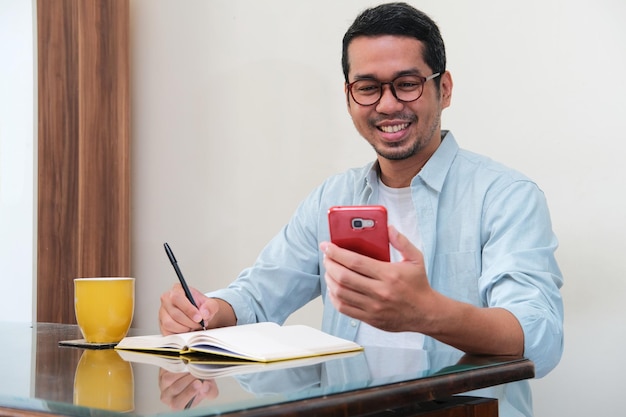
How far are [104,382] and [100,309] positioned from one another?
450 mm

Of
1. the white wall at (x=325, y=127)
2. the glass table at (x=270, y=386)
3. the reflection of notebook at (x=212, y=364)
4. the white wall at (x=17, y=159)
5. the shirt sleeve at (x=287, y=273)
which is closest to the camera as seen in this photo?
the glass table at (x=270, y=386)

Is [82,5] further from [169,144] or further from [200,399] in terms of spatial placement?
[200,399]

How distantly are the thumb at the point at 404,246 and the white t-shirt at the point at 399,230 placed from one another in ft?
2.00

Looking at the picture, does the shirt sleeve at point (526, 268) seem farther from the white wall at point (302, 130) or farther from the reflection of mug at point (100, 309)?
the reflection of mug at point (100, 309)

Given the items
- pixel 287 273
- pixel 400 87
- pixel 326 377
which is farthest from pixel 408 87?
pixel 326 377

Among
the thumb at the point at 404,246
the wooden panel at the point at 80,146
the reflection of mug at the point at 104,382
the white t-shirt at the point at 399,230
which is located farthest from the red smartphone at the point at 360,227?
the wooden panel at the point at 80,146

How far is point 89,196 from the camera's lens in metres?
2.58

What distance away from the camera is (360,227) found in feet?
3.00

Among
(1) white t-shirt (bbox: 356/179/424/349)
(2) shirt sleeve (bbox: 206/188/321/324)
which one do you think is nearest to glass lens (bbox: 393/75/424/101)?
(1) white t-shirt (bbox: 356/179/424/349)

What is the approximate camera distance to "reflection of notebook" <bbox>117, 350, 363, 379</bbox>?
0.85 m

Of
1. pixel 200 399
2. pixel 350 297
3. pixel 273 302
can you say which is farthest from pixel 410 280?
pixel 273 302

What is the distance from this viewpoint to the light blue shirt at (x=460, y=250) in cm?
125

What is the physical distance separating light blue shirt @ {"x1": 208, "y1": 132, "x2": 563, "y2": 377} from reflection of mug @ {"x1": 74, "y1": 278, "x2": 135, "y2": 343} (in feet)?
0.94

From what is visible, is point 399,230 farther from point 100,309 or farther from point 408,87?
point 100,309
